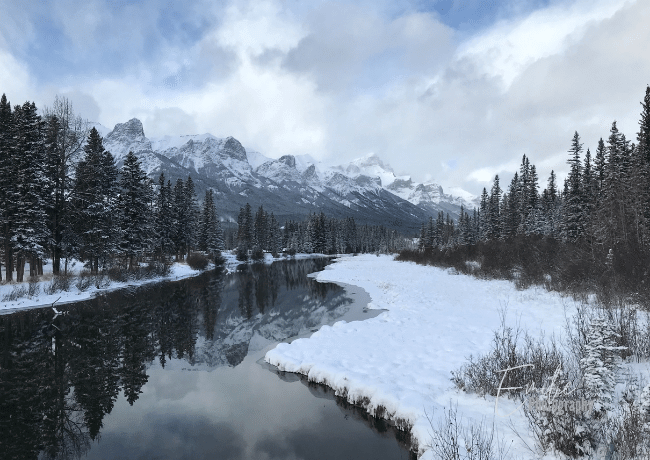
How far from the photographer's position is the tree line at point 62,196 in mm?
26188

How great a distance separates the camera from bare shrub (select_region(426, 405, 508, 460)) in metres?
4.89

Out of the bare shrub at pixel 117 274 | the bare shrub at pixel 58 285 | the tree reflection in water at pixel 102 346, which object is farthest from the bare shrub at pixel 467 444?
the bare shrub at pixel 117 274

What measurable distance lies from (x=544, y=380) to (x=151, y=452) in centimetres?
815

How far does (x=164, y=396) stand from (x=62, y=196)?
27.3 m

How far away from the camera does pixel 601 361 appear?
193 inches

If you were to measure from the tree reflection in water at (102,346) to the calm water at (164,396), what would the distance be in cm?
4

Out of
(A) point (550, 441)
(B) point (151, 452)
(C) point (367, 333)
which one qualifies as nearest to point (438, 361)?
(C) point (367, 333)

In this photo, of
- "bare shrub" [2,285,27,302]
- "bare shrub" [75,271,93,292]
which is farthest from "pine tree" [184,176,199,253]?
"bare shrub" [2,285,27,302]

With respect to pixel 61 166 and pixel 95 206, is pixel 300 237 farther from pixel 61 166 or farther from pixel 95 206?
pixel 61 166

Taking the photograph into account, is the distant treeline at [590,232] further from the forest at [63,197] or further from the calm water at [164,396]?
the forest at [63,197]

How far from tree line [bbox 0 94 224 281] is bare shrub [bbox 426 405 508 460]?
30966 mm

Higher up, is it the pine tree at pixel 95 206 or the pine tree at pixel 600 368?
the pine tree at pixel 95 206

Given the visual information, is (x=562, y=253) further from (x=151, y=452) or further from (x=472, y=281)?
(x=151, y=452)

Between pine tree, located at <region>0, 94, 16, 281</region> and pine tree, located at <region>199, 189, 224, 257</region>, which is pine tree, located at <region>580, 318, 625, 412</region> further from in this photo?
→ pine tree, located at <region>199, 189, 224, 257</region>
